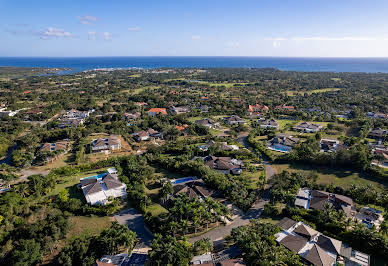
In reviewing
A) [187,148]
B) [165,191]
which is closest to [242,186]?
[165,191]

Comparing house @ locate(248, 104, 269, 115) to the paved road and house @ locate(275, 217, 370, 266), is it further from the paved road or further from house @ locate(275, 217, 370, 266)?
house @ locate(275, 217, 370, 266)

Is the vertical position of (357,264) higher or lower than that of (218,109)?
lower

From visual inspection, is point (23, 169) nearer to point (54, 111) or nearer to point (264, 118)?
point (54, 111)

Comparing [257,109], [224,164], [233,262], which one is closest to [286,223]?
[233,262]

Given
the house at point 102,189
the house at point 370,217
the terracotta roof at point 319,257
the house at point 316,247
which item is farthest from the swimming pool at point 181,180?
the house at point 370,217

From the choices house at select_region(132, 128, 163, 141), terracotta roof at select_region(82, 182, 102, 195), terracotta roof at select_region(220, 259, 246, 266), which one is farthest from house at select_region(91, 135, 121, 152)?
terracotta roof at select_region(220, 259, 246, 266)

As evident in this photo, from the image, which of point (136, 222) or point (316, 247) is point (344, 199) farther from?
point (136, 222)

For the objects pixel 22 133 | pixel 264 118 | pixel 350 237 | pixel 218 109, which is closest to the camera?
pixel 350 237
